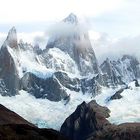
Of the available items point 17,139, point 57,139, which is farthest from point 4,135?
point 57,139

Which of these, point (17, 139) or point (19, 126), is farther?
point (19, 126)

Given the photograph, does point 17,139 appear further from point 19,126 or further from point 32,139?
point 19,126

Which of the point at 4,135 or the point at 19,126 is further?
the point at 19,126

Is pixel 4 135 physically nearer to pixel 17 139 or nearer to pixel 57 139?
pixel 17 139

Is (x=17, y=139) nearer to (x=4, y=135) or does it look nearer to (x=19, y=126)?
(x=4, y=135)

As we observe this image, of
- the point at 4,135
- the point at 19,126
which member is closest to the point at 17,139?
the point at 4,135
